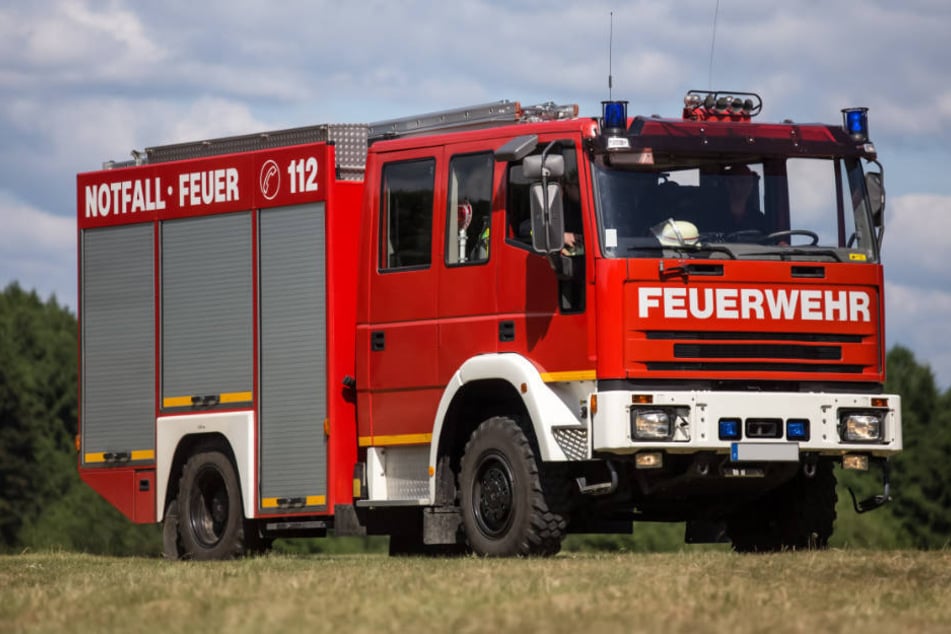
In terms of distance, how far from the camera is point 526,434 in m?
15.8

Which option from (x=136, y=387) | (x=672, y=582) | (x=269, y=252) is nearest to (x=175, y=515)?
(x=136, y=387)

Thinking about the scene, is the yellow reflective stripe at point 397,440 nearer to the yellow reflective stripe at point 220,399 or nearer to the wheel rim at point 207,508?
the yellow reflective stripe at point 220,399

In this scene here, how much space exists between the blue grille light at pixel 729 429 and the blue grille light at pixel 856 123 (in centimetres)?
272

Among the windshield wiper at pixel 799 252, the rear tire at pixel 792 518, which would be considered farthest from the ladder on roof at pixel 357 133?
the rear tire at pixel 792 518

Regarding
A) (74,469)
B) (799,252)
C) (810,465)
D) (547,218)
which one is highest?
(547,218)

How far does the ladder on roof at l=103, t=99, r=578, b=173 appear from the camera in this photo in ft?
55.0

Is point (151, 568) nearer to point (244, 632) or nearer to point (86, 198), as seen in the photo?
point (86, 198)

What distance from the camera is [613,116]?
15406mm

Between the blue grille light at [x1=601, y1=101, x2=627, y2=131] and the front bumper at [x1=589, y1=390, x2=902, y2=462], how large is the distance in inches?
79.3

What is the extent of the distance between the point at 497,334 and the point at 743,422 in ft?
6.88

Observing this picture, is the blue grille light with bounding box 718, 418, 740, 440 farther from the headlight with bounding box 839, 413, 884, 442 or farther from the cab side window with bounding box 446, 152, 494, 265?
the cab side window with bounding box 446, 152, 494, 265

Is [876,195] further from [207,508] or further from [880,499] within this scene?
[207,508]

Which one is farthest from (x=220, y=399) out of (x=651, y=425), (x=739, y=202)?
(x=739, y=202)

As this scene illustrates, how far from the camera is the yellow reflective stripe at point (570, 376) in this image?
598 inches
